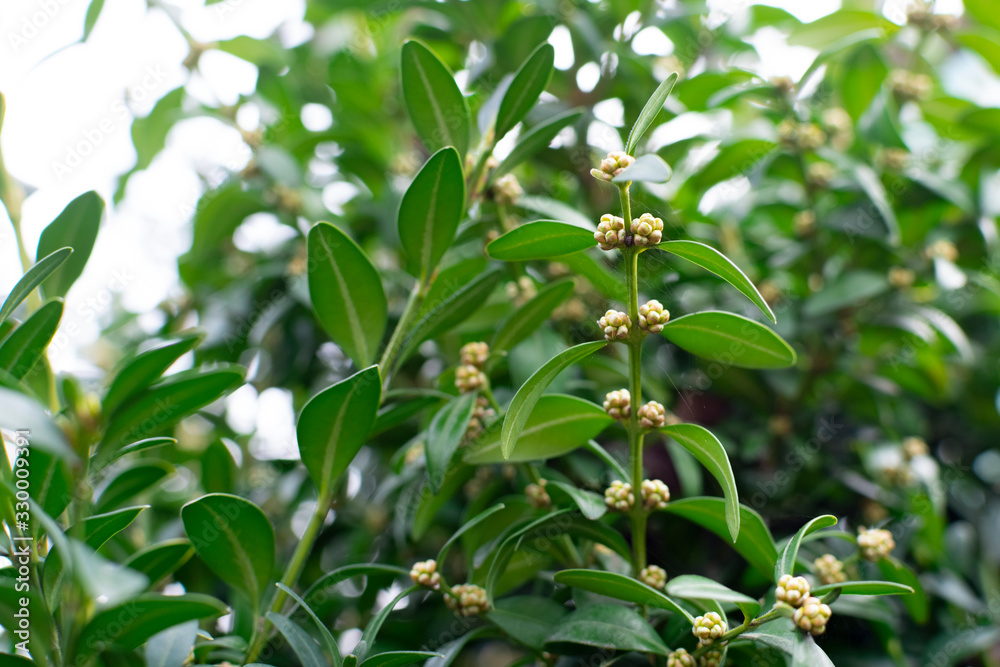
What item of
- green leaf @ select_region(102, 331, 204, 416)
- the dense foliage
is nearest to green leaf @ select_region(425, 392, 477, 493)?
the dense foliage

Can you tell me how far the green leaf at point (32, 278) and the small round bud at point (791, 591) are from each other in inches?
24.0

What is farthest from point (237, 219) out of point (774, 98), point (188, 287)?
point (774, 98)

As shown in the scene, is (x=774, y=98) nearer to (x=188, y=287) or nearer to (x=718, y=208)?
(x=718, y=208)

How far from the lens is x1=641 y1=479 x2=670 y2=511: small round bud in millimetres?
654

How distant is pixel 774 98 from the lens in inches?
39.7

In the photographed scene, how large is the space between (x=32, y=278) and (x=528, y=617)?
524 millimetres

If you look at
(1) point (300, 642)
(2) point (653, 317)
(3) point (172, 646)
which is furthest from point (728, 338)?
(3) point (172, 646)

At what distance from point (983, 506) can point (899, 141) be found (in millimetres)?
566

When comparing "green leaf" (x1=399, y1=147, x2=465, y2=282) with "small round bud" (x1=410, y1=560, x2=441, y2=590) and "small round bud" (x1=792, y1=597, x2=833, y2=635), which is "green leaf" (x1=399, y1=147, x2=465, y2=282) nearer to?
"small round bud" (x1=410, y1=560, x2=441, y2=590)

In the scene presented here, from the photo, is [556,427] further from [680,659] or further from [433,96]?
[433,96]

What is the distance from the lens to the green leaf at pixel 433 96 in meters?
0.73

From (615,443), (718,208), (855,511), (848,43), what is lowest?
(855,511)

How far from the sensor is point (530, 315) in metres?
0.74

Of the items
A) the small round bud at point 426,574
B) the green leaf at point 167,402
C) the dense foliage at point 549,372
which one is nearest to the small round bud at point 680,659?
the dense foliage at point 549,372
